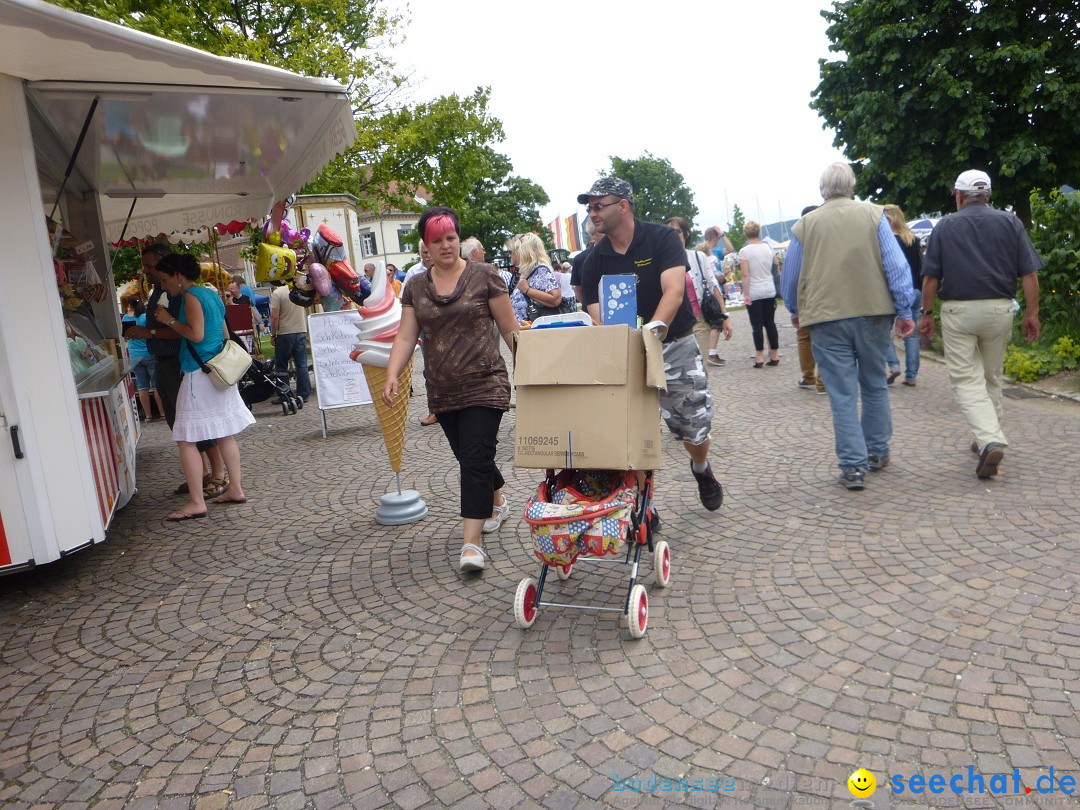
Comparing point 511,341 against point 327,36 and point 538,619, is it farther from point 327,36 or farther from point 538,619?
point 327,36

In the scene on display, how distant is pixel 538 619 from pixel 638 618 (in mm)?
568

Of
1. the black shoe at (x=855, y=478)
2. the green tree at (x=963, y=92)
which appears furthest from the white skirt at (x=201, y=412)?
the green tree at (x=963, y=92)

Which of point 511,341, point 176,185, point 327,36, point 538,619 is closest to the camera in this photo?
point 538,619

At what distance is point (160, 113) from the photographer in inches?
215

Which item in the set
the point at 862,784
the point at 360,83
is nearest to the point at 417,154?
the point at 360,83

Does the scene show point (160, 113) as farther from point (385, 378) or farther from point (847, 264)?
point (847, 264)

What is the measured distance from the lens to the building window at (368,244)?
70.1m

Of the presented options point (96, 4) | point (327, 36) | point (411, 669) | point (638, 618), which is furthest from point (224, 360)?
point (327, 36)

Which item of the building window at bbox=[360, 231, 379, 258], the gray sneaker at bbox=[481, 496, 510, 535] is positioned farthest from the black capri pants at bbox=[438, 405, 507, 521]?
the building window at bbox=[360, 231, 379, 258]

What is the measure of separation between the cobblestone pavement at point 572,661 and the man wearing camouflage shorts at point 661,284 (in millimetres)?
718

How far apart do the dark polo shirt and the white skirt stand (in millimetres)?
5264

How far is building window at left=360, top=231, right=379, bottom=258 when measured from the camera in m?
70.1

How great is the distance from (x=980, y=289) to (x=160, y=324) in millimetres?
6025

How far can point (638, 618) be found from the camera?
332cm
